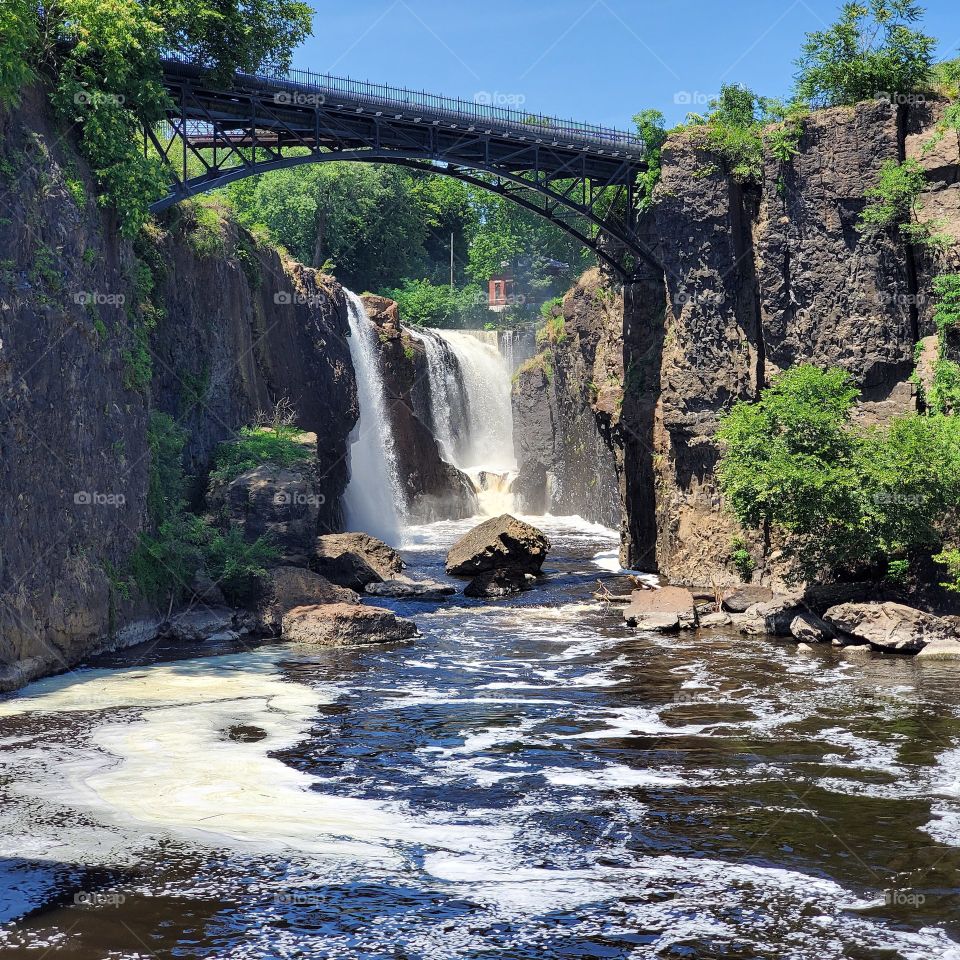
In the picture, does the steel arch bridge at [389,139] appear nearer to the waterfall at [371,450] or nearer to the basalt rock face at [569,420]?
the basalt rock face at [569,420]

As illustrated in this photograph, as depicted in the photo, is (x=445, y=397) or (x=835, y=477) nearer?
(x=835, y=477)

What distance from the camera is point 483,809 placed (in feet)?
45.8

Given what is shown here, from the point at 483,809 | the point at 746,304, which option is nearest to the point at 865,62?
the point at 746,304

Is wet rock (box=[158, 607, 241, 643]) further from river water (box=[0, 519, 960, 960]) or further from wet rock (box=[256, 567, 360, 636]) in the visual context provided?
river water (box=[0, 519, 960, 960])

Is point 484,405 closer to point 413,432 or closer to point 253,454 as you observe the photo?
point 413,432

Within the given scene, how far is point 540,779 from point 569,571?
2177 cm

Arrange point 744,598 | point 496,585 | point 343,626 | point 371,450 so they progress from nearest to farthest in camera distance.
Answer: point 343,626
point 744,598
point 496,585
point 371,450

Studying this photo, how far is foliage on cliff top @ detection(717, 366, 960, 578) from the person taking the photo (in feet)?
81.6

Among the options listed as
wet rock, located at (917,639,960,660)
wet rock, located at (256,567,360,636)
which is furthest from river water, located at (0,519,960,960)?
wet rock, located at (256,567,360,636)

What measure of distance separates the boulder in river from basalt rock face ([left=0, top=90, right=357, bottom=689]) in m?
7.71

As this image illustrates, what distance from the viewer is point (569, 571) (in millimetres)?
36875

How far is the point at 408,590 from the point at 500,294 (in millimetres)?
48039

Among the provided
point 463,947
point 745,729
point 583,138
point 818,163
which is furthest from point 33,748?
point 583,138

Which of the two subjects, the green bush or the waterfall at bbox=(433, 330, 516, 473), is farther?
the waterfall at bbox=(433, 330, 516, 473)
